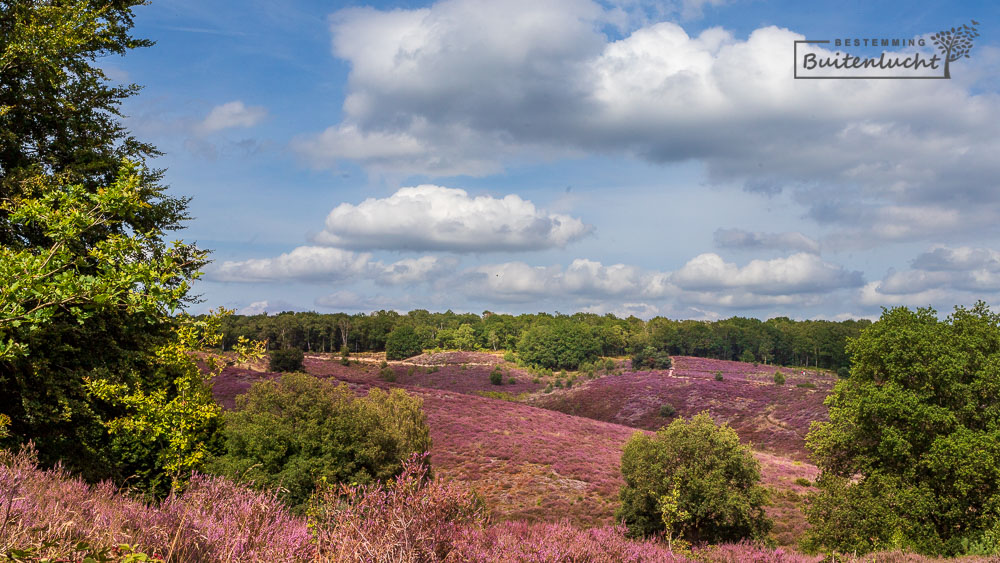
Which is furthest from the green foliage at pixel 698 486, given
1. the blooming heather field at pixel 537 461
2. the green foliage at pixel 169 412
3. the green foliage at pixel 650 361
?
the green foliage at pixel 650 361

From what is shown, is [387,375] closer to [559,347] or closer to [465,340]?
[559,347]

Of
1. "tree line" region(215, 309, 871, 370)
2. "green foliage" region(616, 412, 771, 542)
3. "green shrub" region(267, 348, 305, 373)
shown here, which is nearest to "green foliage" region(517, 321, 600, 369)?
"tree line" region(215, 309, 871, 370)

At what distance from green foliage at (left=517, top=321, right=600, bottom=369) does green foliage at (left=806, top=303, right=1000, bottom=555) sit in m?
91.5

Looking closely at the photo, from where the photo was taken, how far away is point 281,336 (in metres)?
120

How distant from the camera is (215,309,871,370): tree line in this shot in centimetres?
12112

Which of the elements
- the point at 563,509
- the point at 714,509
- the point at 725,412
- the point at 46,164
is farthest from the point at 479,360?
the point at 46,164

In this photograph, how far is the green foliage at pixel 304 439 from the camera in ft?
60.8

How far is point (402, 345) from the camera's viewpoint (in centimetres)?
12762

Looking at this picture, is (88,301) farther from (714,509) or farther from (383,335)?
(383,335)

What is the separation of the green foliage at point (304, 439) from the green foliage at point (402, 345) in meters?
106

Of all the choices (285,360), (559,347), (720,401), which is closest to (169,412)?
(285,360)

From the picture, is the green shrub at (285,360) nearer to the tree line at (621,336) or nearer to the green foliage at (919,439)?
the green foliage at (919,439)

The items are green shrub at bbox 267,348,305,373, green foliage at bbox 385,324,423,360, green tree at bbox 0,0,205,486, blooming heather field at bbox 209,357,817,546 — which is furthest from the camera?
green foliage at bbox 385,324,423,360

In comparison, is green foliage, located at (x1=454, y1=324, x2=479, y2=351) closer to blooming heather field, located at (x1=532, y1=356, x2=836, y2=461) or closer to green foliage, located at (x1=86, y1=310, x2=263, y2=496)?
blooming heather field, located at (x1=532, y1=356, x2=836, y2=461)
